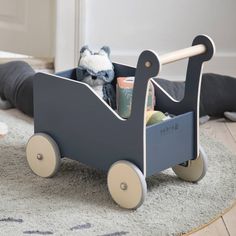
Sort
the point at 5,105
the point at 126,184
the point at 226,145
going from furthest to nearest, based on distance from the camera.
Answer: the point at 5,105
the point at 226,145
the point at 126,184

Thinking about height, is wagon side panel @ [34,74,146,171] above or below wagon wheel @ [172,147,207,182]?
above

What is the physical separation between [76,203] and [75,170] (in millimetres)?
189

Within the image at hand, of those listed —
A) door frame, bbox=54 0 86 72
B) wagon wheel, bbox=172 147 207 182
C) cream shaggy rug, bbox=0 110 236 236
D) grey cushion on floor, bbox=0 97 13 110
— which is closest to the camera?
cream shaggy rug, bbox=0 110 236 236

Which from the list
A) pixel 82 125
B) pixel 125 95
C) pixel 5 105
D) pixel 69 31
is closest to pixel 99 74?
pixel 125 95

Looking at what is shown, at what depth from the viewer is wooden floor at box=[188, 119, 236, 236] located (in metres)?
1.24

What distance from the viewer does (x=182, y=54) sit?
Result: 1300 mm

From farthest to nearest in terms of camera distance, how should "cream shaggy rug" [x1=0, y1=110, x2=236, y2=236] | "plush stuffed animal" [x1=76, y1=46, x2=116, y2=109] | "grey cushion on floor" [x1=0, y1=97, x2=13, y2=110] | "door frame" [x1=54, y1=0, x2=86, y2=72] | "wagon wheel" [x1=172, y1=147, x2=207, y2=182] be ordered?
"door frame" [x1=54, y1=0, x2=86, y2=72] < "grey cushion on floor" [x1=0, y1=97, x2=13, y2=110] < "plush stuffed animal" [x1=76, y1=46, x2=116, y2=109] < "wagon wheel" [x1=172, y1=147, x2=207, y2=182] < "cream shaggy rug" [x1=0, y1=110, x2=236, y2=236]

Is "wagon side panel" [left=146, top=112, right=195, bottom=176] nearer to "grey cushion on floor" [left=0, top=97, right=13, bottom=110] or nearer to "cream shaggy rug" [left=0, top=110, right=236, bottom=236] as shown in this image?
"cream shaggy rug" [left=0, top=110, right=236, bottom=236]

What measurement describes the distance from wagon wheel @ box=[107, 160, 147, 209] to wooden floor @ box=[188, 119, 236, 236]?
148 mm

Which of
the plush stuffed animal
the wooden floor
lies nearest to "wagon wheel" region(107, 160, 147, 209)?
the wooden floor

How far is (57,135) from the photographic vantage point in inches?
57.4

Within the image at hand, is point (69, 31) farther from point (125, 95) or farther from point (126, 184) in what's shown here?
point (126, 184)

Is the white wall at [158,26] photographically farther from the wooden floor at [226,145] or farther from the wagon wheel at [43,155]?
the wagon wheel at [43,155]

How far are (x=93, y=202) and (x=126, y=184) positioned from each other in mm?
95
